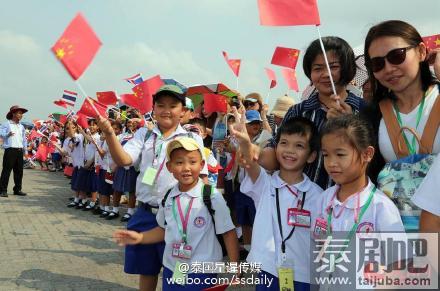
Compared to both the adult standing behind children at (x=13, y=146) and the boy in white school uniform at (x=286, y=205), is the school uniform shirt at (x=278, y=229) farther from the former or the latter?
the adult standing behind children at (x=13, y=146)

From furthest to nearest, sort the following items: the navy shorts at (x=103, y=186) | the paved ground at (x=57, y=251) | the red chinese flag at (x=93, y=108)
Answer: the navy shorts at (x=103, y=186) → the paved ground at (x=57, y=251) → the red chinese flag at (x=93, y=108)

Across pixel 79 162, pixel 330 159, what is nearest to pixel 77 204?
pixel 79 162

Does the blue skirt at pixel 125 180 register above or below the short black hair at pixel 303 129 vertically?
below

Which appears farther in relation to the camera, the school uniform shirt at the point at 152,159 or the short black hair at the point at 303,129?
the school uniform shirt at the point at 152,159

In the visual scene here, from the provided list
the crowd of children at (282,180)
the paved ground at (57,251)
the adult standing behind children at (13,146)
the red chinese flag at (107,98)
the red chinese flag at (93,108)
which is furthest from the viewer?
the adult standing behind children at (13,146)

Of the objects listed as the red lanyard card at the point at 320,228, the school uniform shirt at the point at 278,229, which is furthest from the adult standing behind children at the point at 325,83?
the red lanyard card at the point at 320,228

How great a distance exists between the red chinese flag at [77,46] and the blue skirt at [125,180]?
5175 millimetres

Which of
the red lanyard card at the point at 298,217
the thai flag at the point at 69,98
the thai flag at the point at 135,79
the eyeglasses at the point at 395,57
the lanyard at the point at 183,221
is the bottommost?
the lanyard at the point at 183,221

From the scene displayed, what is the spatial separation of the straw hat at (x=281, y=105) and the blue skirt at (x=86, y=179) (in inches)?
192

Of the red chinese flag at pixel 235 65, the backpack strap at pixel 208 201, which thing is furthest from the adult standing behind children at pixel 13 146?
the backpack strap at pixel 208 201

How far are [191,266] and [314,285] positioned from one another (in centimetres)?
83

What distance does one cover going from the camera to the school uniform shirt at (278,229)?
7.80 feet

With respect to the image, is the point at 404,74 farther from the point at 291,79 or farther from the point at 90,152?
the point at 90,152

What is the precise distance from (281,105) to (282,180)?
3.61 metres
